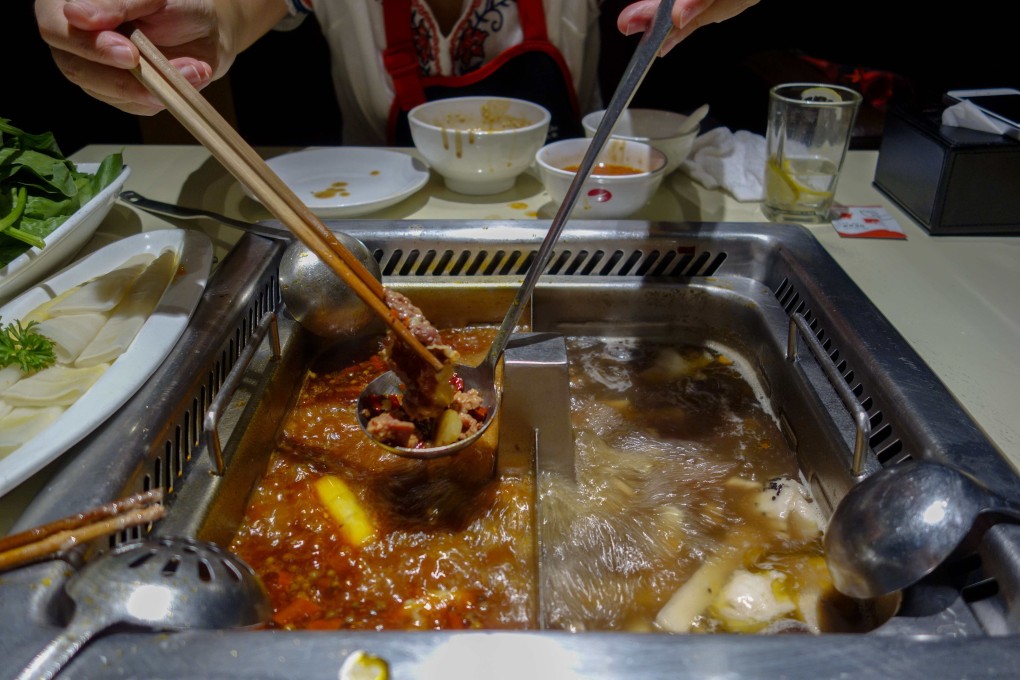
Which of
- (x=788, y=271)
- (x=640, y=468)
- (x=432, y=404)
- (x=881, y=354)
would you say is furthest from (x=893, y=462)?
(x=432, y=404)

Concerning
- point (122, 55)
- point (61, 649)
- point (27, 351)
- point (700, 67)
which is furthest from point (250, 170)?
point (700, 67)

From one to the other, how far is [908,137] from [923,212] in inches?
9.0

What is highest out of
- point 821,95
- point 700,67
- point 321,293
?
point 821,95

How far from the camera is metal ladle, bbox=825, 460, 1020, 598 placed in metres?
0.81

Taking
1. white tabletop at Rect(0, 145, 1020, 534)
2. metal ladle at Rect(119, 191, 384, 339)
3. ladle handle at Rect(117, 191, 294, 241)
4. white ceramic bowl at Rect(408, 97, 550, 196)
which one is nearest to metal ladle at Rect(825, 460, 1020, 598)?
white tabletop at Rect(0, 145, 1020, 534)

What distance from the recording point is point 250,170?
1034 millimetres

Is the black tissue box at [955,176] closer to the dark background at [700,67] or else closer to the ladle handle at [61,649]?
the ladle handle at [61,649]

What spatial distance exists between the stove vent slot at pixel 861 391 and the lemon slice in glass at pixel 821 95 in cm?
70

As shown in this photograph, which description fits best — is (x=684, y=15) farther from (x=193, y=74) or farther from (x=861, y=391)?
(x=193, y=74)

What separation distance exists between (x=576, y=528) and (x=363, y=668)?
21.5 inches

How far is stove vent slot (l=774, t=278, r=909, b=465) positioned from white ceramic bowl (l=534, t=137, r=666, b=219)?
0.47 metres

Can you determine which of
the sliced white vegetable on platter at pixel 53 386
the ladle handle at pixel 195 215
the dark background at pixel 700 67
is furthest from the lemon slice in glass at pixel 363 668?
the dark background at pixel 700 67

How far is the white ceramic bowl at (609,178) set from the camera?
1756 millimetres

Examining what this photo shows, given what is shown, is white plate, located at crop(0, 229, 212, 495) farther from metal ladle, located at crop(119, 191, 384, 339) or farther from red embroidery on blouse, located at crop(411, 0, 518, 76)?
red embroidery on blouse, located at crop(411, 0, 518, 76)
